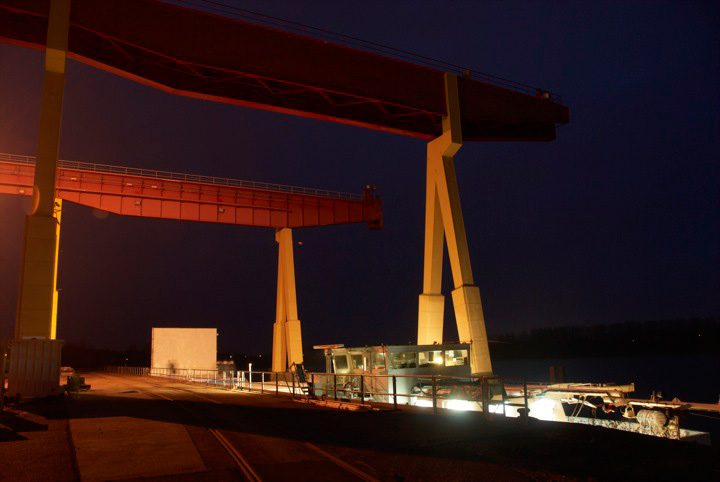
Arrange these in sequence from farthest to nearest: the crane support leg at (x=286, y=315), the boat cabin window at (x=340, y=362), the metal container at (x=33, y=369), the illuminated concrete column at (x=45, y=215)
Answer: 1. the crane support leg at (x=286, y=315)
2. the boat cabin window at (x=340, y=362)
3. the illuminated concrete column at (x=45, y=215)
4. the metal container at (x=33, y=369)

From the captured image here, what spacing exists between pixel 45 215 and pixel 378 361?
42.7 ft

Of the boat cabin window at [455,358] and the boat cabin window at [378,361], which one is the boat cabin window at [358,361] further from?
the boat cabin window at [455,358]

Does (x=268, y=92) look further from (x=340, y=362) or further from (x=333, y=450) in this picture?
(x=333, y=450)

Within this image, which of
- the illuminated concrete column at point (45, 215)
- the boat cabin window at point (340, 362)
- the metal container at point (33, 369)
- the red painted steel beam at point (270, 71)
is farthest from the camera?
the boat cabin window at point (340, 362)

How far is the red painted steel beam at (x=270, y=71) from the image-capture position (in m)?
20.9

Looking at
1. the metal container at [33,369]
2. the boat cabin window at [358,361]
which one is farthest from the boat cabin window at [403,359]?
the metal container at [33,369]

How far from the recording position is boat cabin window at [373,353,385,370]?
2144 cm

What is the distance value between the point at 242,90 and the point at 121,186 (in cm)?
1165

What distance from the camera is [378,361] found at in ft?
70.9

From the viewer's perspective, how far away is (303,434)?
454 inches

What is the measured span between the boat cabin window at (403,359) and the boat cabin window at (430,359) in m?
0.33

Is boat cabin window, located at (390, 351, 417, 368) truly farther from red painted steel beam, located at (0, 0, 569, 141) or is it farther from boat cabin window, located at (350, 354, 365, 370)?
red painted steel beam, located at (0, 0, 569, 141)

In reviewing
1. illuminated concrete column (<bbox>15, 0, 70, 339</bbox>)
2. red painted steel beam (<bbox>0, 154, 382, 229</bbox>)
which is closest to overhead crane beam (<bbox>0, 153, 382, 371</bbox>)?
red painted steel beam (<bbox>0, 154, 382, 229</bbox>)

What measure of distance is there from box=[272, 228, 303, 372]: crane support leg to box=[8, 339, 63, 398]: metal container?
2117 centimetres
